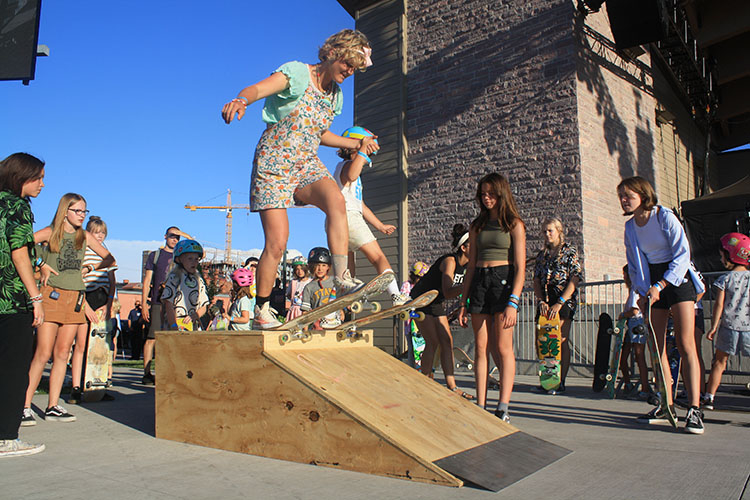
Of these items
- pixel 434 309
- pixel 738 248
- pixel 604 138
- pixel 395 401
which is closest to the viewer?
pixel 395 401

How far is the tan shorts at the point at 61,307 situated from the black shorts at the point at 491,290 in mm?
3115

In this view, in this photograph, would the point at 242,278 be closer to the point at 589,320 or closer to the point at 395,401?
the point at 395,401

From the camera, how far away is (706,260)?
12.5 meters

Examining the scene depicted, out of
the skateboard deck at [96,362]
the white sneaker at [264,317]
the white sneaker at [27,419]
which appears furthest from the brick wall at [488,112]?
the white sneaker at [27,419]

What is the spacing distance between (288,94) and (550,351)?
422 cm

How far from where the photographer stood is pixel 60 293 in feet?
14.9

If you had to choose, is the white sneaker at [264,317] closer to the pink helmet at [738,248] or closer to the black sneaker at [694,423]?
the black sneaker at [694,423]

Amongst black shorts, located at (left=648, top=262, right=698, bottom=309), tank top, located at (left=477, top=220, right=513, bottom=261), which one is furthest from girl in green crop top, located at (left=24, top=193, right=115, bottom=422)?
black shorts, located at (left=648, top=262, right=698, bottom=309)

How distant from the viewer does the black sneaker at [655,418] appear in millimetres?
4254

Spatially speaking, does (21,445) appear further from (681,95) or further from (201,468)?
(681,95)

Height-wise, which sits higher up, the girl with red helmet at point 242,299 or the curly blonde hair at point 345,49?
the curly blonde hair at point 345,49

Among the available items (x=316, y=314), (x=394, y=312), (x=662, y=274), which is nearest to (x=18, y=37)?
(x=316, y=314)

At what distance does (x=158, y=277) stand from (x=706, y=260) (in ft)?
36.9

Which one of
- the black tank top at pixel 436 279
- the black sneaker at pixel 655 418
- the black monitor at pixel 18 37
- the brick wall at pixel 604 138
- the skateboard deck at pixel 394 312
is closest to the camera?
the skateboard deck at pixel 394 312
